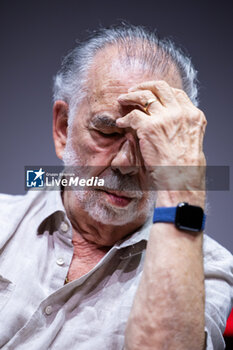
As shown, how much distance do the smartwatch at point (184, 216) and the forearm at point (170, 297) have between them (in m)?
0.02

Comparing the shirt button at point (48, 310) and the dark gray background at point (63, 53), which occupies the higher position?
the dark gray background at point (63, 53)

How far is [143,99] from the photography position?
46.5 inches

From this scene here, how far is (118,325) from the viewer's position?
1177 millimetres

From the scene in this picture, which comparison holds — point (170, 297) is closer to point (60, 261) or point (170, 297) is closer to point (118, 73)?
point (60, 261)

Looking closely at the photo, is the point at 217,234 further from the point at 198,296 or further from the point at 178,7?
the point at 178,7

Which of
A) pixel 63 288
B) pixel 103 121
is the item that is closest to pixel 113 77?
pixel 103 121

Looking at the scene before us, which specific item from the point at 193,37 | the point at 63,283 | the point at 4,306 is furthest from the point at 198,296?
the point at 193,37

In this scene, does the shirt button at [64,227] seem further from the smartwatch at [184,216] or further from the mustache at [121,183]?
the smartwatch at [184,216]

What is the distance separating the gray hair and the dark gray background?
0.25m

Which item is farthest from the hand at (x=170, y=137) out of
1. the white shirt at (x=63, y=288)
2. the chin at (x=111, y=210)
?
the white shirt at (x=63, y=288)

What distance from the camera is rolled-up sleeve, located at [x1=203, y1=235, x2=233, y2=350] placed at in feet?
3.94

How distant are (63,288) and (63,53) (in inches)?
47.5

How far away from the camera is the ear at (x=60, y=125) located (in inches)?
60.7

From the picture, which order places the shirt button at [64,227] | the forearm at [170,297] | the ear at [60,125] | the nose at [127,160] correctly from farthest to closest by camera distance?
the ear at [60,125], the shirt button at [64,227], the nose at [127,160], the forearm at [170,297]
